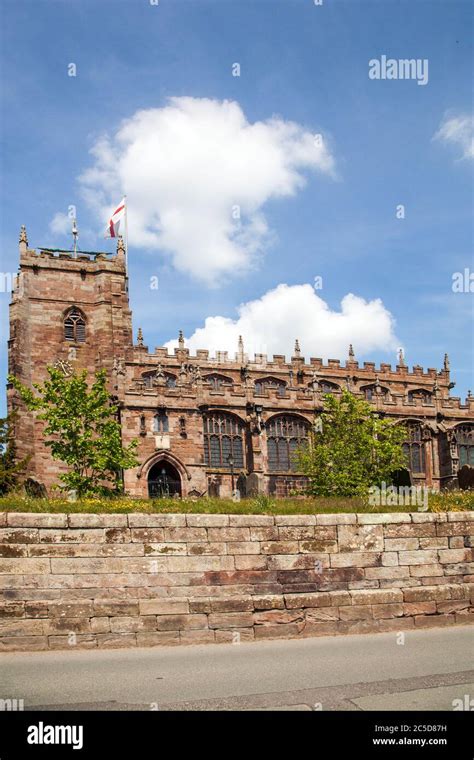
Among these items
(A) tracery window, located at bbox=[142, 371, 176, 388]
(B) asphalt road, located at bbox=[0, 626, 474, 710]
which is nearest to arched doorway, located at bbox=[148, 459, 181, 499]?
(A) tracery window, located at bbox=[142, 371, 176, 388]

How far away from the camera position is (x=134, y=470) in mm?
38312

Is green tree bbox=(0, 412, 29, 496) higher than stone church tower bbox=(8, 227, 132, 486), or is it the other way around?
stone church tower bbox=(8, 227, 132, 486)

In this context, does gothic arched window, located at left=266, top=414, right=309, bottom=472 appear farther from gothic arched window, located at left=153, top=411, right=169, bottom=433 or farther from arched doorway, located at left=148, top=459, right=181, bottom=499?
gothic arched window, located at left=153, top=411, right=169, bottom=433

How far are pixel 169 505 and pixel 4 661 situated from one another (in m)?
4.25

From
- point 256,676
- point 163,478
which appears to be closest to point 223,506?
point 256,676

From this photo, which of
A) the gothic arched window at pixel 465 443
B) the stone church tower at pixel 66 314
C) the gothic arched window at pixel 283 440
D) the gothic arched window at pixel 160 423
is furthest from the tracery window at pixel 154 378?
the gothic arched window at pixel 465 443

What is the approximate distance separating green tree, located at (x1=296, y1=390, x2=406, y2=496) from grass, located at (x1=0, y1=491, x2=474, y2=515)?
16.6m

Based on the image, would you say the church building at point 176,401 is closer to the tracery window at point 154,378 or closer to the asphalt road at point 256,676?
the tracery window at point 154,378

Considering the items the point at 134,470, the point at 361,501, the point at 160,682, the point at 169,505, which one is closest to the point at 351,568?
the point at 361,501

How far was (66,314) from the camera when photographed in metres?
47.9

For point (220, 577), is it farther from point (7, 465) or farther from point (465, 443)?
point (465, 443)

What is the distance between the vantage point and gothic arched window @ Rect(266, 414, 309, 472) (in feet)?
144

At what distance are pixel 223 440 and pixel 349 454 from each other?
898 cm

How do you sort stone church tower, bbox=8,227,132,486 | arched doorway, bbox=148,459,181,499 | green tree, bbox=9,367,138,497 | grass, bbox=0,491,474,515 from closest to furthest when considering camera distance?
1. grass, bbox=0,491,474,515
2. green tree, bbox=9,367,138,497
3. arched doorway, bbox=148,459,181,499
4. stone church tower, bbox=8,227,132,486
